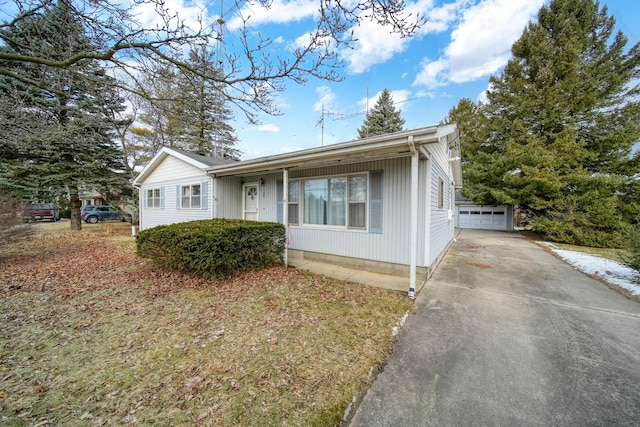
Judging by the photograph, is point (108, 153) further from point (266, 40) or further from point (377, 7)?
point (377, 7)

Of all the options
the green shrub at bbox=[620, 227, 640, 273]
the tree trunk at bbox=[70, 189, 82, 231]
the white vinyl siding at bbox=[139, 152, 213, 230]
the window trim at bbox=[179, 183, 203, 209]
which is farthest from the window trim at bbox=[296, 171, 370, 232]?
the tree trunk at bbox=[70, 189, 82, 231]

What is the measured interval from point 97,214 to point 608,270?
91.0 feet

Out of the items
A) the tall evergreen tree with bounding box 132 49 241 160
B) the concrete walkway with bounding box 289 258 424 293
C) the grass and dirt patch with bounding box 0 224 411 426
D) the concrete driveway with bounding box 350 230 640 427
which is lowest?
the concrete driveway with bounding box 350 230 640 427

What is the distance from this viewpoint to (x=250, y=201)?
927cm

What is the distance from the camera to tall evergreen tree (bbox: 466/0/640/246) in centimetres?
1191

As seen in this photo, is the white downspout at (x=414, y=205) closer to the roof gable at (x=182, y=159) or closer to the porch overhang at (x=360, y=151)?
the porch overhang at (x=360, y=151)

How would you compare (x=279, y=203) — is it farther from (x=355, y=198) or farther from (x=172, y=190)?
(x=172, y=190)

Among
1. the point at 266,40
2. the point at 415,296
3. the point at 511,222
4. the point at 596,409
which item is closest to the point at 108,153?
the point at 266,40

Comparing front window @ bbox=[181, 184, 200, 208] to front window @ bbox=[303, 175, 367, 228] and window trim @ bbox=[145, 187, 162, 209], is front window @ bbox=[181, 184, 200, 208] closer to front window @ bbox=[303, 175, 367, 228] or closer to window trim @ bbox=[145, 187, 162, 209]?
window trim @ bbox=[145, 187, 162, 209]

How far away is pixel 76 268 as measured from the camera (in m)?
6.04

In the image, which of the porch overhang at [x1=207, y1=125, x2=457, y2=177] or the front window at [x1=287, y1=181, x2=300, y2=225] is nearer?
the porch overhang at [x1=207, y1=125, x2=457, y2=177]

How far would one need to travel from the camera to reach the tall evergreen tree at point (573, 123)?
39.1 feet

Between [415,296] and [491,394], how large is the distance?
2.30 m

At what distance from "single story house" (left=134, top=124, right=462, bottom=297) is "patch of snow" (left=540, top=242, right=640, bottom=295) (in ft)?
11.5
